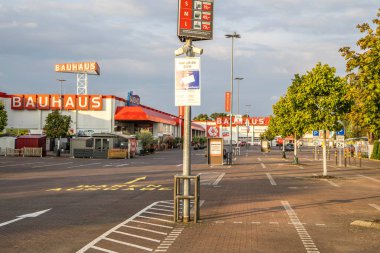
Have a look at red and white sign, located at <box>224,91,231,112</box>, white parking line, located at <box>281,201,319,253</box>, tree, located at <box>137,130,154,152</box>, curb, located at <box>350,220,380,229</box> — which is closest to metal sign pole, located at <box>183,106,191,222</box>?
white parking line, located at <box>281,201,319,253</box>

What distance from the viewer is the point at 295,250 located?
915cm

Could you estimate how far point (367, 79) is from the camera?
13055 millimetres

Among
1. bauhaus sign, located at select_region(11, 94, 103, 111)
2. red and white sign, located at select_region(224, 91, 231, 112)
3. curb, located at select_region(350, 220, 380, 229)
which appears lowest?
curb, located at select_region(350, 220, 380, 229)

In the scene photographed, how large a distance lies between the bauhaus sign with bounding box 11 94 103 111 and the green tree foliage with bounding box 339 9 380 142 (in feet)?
221

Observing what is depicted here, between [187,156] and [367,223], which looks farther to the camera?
[187,156]

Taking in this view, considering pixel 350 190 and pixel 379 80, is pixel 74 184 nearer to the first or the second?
pixel 350 190

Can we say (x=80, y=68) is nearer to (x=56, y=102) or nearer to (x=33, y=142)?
(x=56, y=102)

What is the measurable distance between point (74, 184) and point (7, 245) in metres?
13.6

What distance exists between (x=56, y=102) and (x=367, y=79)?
7123cm

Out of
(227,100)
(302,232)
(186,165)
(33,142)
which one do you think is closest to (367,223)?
(302,232)

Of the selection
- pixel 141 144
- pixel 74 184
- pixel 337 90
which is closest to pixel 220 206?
pixel 74 184

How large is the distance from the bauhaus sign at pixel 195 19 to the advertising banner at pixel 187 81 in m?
0.62

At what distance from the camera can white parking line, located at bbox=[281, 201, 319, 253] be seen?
9.33 metres

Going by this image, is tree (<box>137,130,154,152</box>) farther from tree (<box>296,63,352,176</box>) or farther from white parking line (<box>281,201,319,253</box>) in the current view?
white parking line (<box>281,201,319,253</box>)
